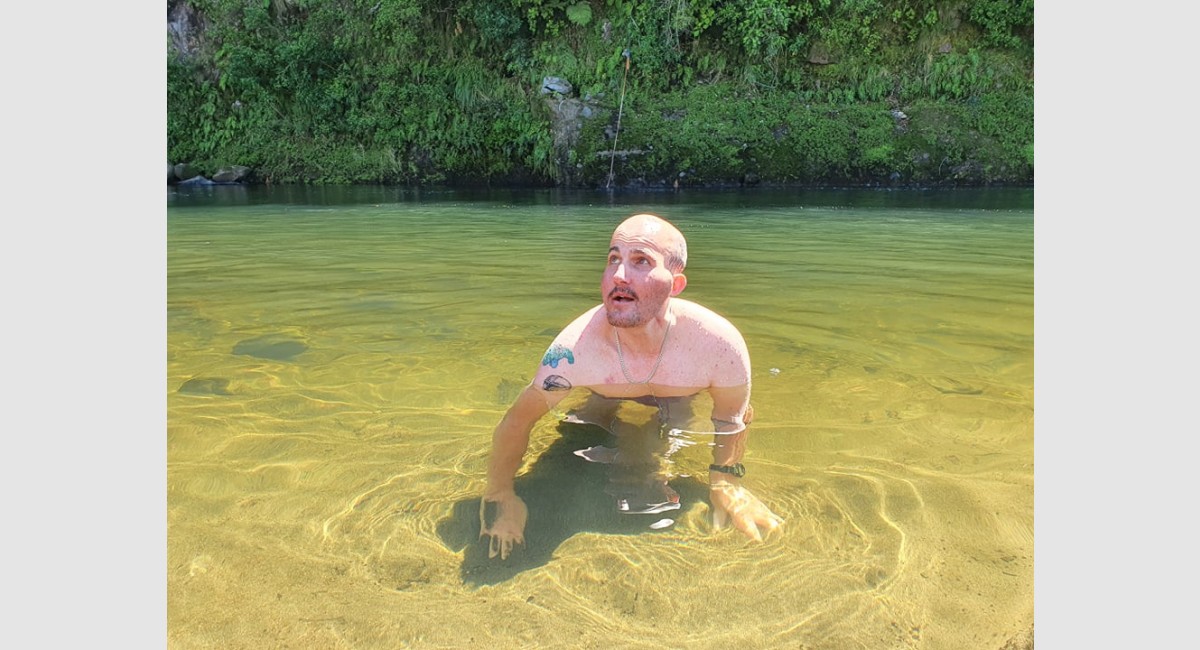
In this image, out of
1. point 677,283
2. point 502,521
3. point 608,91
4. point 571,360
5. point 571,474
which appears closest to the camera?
point 502,521

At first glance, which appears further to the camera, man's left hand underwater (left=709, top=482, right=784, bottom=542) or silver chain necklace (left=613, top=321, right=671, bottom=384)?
silver chain necklace (left=613, top=321, right=671, bottom=384)

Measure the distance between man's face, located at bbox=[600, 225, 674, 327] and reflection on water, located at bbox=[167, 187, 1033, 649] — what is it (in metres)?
0.81

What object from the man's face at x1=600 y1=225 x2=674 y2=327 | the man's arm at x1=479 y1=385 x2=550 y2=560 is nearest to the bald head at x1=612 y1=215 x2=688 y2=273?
the man's face at x1=600 y1=225 x2=674 y2=327

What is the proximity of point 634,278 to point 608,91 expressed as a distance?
1805cm

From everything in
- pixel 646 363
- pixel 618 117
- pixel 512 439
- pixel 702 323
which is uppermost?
pixel 618 117

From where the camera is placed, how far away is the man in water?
3156 mm

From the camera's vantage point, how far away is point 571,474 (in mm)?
3582

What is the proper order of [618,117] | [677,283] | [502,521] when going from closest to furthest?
[502,521]
[677,283]
[618,117]

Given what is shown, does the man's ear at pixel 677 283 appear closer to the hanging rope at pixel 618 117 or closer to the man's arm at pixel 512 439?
the man's arm at pixel 512 439

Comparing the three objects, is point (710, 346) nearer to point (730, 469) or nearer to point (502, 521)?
point (730, 469)

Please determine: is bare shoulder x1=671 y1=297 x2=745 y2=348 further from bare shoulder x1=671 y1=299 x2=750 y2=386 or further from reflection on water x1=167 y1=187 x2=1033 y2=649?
reflection on water x1=167 y1=187 x2=1033 y2=649

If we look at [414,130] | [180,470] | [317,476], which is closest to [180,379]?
[180,470]

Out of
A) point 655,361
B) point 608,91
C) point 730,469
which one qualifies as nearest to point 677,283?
point 655,361

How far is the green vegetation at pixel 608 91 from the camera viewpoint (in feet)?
62.3
